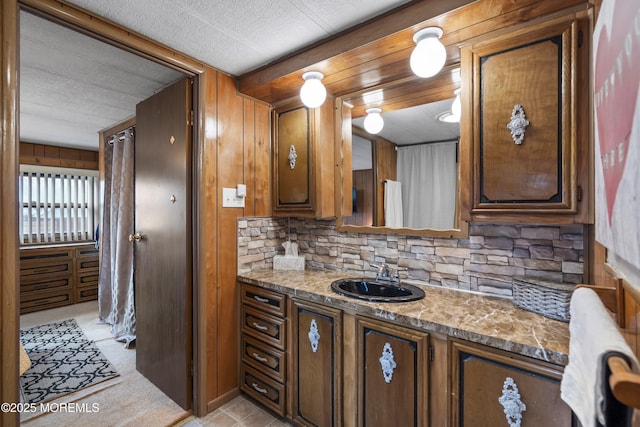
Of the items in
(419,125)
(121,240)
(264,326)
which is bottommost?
(264,326)

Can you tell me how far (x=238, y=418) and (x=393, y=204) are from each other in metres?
1.75

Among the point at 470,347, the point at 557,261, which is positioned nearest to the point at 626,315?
the point at 470,347

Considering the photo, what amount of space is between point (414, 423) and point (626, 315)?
961mm

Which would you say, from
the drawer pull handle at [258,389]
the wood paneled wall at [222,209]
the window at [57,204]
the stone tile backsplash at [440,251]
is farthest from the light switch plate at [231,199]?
the window at [57,204]

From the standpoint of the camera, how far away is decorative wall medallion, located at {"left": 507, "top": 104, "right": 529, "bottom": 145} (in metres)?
1.30

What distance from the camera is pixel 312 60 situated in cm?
174

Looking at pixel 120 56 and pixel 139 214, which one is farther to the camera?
pixel 139 214

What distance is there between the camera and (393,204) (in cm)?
198

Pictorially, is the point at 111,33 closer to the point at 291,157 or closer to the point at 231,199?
the point at 231,199

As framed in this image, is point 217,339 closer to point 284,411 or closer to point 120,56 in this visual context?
point 284,411

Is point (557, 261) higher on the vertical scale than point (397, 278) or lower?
higher

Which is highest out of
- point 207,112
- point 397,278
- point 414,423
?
point 207,112

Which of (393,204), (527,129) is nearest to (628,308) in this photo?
(527,129)

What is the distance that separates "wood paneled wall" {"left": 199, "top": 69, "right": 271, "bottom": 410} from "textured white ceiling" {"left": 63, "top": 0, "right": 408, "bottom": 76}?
0.33 meters
